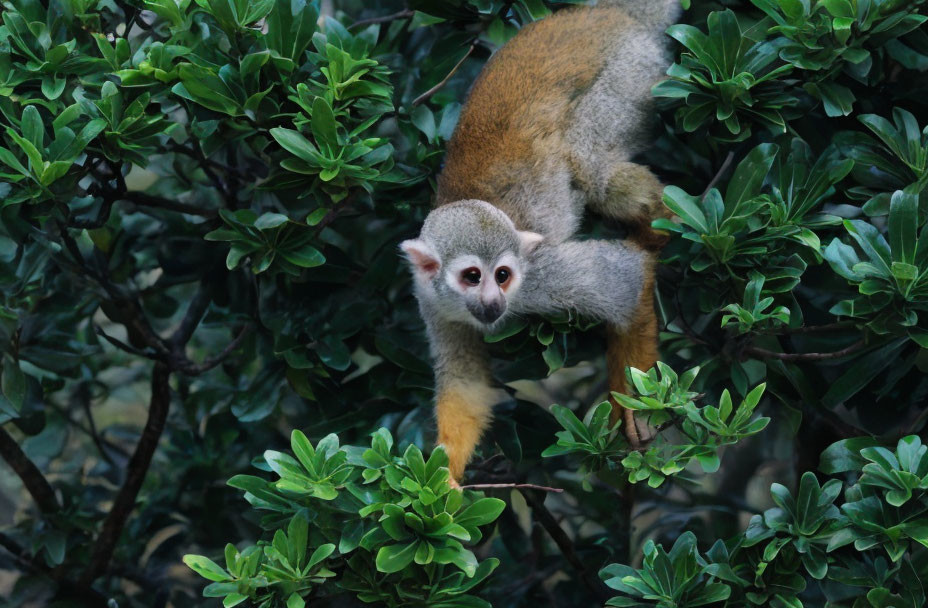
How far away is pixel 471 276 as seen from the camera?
3.04 metres

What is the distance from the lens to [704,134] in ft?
10.4

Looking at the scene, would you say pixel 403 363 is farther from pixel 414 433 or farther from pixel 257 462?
pixel 257 462

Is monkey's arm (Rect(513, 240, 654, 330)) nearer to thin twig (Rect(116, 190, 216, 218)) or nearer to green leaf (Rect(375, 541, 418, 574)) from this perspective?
green leaf (Rect(375, 541, 418, 574))

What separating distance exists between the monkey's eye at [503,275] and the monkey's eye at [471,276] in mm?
63

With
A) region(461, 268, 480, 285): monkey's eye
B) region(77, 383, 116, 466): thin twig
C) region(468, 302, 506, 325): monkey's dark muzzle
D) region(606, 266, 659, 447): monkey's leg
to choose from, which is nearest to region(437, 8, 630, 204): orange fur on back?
region(461, 268, 480, 285): monkey's eye

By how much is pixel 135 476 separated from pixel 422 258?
1.47 meters

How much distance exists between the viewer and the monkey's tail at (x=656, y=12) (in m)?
3.45

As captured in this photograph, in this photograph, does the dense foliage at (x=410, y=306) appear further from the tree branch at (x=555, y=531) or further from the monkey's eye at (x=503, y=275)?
the monkey's eye at (x=503, y=275)

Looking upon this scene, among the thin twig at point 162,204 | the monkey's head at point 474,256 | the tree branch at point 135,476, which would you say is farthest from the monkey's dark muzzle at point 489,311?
the tree branch at point 135,476

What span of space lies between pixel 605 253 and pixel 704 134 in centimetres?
53

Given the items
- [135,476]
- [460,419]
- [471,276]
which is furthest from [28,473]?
[471,276]

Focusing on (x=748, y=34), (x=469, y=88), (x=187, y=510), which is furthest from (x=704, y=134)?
(x=187, y=510)

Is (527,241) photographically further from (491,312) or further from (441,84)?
(441,84)

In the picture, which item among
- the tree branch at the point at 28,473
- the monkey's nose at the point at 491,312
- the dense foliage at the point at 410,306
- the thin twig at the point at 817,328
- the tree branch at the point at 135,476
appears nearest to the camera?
the dense foliage at the point at 410,306
